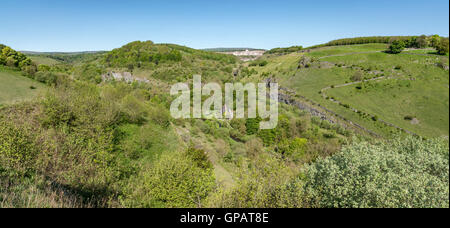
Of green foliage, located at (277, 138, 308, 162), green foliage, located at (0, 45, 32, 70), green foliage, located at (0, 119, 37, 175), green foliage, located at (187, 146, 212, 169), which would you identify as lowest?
green foliage, located at (277, 138, 308, 162)

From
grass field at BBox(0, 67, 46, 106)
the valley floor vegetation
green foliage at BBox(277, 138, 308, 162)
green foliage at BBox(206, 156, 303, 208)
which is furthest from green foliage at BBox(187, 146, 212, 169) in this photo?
grass field at BBox(0, 67, 46, 106)

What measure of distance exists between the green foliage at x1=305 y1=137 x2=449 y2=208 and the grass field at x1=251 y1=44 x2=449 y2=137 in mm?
2843

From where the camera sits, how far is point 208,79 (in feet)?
222

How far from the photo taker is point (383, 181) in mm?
7375

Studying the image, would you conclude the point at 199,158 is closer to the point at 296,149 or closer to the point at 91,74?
the point at 296,149

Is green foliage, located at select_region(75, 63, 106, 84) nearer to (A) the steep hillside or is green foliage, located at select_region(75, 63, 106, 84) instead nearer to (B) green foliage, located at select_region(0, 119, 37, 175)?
(A) the steep hillside

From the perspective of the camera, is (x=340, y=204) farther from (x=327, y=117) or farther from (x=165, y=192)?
(x=327, y=117)

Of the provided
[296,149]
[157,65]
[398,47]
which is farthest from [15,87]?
[398,47]

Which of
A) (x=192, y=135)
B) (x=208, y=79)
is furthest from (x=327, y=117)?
(x=208, y=79)

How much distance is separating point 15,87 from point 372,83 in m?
51.2

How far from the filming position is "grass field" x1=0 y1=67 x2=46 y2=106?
15.5 m

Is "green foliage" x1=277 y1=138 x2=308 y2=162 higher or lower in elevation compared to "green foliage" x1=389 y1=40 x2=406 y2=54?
lower
